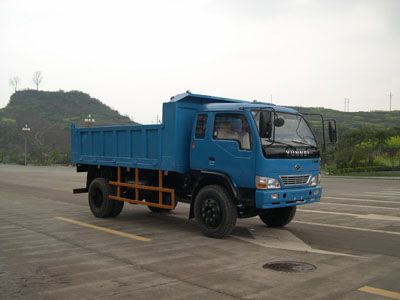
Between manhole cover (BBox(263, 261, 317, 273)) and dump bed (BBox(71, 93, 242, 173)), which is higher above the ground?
dump bed (BBox(71, 93, 242, 173))

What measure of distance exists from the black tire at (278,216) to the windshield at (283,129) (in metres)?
1.63

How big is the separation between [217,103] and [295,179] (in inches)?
89.9

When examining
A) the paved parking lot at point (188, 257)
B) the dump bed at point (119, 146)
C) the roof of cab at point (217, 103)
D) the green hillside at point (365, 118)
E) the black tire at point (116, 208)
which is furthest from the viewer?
the green hillside at point (365, 118)

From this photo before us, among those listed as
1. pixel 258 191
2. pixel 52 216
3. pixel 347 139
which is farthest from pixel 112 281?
pixel 347 139

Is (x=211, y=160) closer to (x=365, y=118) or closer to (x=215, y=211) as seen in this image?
(x=215, y=211)

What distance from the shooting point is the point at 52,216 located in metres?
11.9

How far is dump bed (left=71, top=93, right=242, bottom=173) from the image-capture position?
31.3 feet

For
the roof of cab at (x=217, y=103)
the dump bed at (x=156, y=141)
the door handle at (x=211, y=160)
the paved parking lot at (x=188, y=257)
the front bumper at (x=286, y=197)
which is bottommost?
the paved parking lot at (x=188, y=257)

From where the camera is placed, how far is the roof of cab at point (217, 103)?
352 inches

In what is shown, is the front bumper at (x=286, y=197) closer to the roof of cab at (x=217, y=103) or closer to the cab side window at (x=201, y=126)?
the roof of cab at (x=217, y=103)

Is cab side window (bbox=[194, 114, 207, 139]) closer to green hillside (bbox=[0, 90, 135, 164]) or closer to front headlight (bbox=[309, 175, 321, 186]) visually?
front headlight (bbox=[309, 175, 321, 186])

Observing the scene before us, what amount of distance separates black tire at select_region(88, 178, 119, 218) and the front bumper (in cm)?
448

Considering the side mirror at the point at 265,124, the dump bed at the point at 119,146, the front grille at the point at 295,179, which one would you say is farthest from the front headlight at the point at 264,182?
the dump bed at the point at 119,146

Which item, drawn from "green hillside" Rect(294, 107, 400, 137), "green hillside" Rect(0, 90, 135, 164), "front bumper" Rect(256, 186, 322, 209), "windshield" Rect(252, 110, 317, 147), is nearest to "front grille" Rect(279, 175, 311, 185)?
"front bumper" Rect(256, 186, 322, 209)
